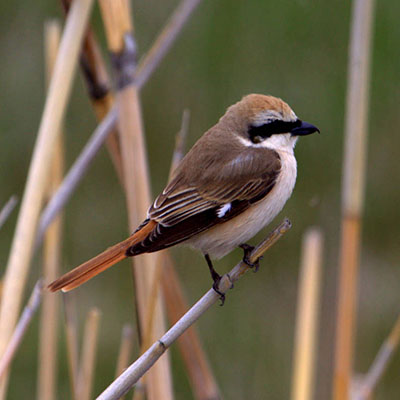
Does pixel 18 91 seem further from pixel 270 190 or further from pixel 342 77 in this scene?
pixel 270 190

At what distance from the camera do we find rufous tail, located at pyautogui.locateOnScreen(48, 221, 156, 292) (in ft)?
5.46

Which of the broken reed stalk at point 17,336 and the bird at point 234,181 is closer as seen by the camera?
the broken reed stalk at point 17,336

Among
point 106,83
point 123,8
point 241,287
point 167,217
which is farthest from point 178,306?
point 241,287

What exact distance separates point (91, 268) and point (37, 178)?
0.99ft

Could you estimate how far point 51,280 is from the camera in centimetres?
221

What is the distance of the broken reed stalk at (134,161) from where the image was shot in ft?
6.09

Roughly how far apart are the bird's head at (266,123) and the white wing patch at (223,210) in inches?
9.4

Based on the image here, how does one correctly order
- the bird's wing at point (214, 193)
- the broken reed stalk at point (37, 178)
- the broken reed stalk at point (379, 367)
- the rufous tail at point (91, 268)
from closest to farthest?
the rufous tail at point (91, 268) < the broken reed stalk at point (37, 178) < the bird's wing at point (214, 193) < the broken reed stalk at point (379, 367)

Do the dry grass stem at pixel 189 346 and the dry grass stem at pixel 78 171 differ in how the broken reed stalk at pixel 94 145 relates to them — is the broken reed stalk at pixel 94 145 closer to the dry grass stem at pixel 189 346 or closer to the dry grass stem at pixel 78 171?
the dry grass stem at pixel 78 171

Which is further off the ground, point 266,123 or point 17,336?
point 266,123

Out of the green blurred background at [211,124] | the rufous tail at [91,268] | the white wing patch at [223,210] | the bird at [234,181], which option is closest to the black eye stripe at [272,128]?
the bird at [234,181]

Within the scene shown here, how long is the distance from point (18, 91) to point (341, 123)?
4.89 ft

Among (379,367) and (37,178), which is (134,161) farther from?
(379,367)

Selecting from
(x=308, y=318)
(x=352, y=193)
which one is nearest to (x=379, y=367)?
(x=308, y=318)
